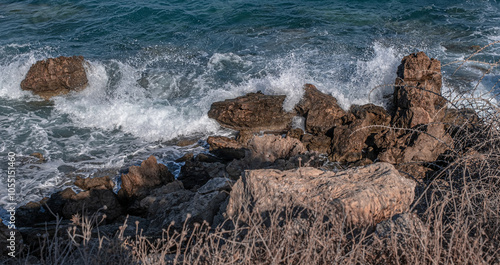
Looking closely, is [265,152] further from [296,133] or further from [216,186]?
[216,186]

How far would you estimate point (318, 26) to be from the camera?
1463 cm

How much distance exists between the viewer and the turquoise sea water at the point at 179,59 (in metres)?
8.79

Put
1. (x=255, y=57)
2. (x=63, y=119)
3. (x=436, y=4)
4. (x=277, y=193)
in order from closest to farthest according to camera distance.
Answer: (x=277, y=193)
(x=63, y=119)
(x=255, y=57)
(x=436, y=4)

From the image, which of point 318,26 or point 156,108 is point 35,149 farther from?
point 318,26

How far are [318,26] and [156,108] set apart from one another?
752 cm

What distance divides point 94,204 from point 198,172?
1.78 m

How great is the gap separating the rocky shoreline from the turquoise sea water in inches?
25.4

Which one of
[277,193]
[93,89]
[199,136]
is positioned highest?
[277,193]

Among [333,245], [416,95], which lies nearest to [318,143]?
[416,95]

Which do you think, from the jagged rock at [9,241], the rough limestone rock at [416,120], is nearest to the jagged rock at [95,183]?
the jagged rock at [9,241]

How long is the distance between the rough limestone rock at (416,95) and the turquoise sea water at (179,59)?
55cm

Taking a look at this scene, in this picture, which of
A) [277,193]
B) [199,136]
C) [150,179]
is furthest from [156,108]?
[277,193]

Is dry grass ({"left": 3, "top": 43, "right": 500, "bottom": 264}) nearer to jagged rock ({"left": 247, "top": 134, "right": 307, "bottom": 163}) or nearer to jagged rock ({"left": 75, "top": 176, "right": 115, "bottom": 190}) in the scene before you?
jagged rock ({"left": 247, "top": 134, "right": 307, "bottom": 163})

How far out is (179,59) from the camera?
12484 mm
